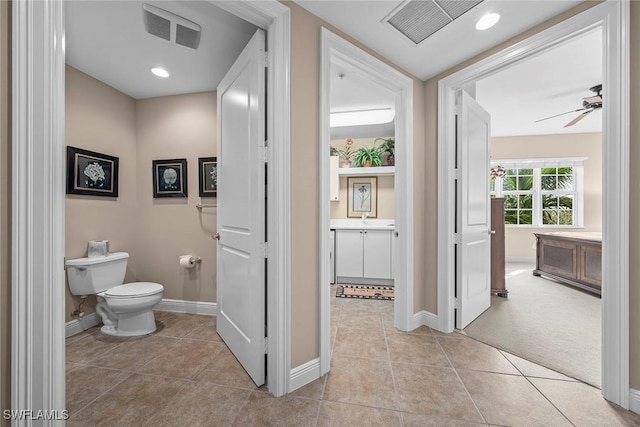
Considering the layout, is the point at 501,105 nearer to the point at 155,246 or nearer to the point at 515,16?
the point at 515,16

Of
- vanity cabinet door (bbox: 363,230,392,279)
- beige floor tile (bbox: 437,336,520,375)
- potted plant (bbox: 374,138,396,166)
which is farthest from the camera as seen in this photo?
potted plant (bbox: 374,138,396,166)

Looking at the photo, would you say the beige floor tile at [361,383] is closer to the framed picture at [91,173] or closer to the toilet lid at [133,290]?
the toilet lid at [133,290]

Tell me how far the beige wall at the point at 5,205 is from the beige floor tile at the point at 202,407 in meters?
0.73

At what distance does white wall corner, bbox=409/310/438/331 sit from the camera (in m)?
2.50

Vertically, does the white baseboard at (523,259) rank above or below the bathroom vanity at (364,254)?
below

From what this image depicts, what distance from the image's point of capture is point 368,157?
14.0 ft

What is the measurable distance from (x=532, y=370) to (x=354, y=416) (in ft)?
4.34

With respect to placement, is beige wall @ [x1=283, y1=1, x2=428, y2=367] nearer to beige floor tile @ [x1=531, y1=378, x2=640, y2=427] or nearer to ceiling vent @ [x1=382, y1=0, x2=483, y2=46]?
ceiling vent @ [x1=382, y1=0, x2=483, y2=46]

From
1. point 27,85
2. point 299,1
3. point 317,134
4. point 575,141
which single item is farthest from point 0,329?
point 575,141

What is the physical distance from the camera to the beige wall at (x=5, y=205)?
0.84 m

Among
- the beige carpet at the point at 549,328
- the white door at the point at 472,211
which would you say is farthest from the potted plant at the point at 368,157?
the beige carpet at the point at 549,328

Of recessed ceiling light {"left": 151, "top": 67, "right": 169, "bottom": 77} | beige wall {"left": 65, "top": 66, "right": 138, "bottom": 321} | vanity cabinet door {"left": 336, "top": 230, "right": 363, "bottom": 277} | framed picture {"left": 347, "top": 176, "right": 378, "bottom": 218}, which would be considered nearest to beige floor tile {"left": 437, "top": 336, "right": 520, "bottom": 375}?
vanity cabinet door {"left": 336, "top": 230, "right": 363, "bottom": 277}

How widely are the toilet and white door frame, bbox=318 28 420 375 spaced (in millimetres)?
1583

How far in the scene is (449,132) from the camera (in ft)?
7.85
